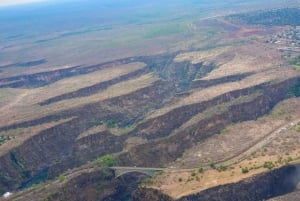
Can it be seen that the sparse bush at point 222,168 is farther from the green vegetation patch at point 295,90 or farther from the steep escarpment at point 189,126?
the green vegetation patch at point 295,90

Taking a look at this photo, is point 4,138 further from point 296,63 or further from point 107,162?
point 296,63

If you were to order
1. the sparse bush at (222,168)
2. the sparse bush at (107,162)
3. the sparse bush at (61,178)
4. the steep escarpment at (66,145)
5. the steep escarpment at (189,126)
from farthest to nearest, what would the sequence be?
the steep escarpment at (66,145)
the steep escarpment at (189,126)
the sparse bush at (107,162)
the sparse bush at (61,178)
the sparse bush at (222,168)

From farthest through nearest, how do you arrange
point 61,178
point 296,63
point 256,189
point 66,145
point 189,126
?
1. point 296,63
2. point 66,145
3. point 189,126
4. point 61,178
5. point 256,189

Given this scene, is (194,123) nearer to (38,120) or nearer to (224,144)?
(224,144)

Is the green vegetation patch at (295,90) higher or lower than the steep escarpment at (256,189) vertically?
higher

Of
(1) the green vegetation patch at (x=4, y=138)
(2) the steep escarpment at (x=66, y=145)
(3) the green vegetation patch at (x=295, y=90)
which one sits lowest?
(2) the steep escarpment at (x=66, y=145)

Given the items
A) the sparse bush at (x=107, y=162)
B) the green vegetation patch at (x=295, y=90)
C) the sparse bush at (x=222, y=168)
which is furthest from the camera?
the green vegetation patch at (x=295, y=90)

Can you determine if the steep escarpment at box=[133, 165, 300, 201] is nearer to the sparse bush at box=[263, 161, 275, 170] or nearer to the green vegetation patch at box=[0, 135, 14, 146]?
the sparse bush at box=[263, 161, 275, 170]

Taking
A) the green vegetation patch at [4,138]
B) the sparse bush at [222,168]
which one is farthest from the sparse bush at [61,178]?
the sparse bush at [222,168]

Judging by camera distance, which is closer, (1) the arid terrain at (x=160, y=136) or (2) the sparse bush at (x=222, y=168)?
(1) the arid terrain at (x=160, y=136)

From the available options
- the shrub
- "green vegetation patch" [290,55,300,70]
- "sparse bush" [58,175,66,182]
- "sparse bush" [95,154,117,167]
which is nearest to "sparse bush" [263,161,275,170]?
the shrub

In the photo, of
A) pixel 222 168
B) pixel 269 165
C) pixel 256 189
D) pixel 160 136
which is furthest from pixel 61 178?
pixel 269 165
